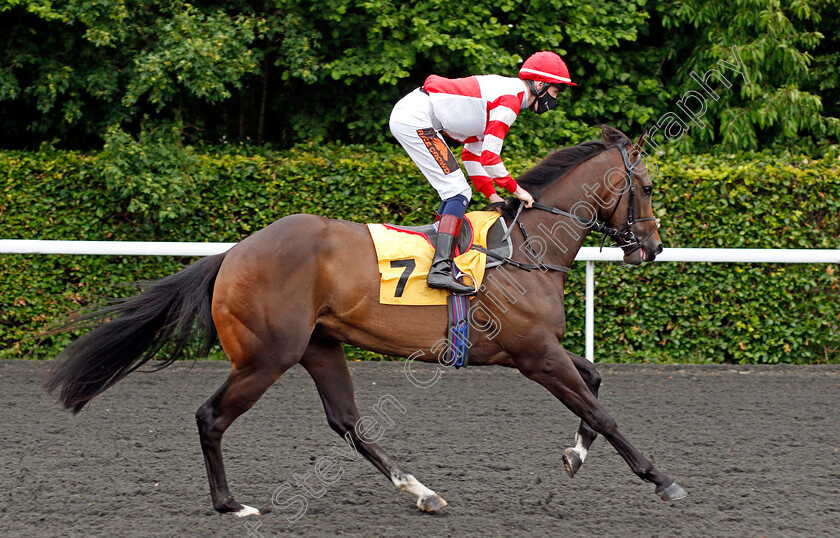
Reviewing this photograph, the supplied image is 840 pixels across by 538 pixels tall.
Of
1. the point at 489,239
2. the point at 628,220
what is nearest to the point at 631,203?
the point at 628,220

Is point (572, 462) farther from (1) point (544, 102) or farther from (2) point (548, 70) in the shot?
(2) point (548, 70)

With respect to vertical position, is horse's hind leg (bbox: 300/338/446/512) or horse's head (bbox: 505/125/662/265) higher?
horse's head (bbox: 505/125/662/265)

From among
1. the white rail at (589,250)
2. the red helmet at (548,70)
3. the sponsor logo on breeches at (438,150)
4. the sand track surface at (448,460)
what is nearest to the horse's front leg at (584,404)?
the sand track surface at (448,460)

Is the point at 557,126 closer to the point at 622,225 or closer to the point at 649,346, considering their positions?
the point at 649,346

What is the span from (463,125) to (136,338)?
194 centimetres

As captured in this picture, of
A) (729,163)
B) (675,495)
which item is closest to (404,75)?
(729,163)

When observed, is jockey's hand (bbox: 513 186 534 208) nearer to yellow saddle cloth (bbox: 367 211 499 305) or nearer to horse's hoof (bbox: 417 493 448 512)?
yellow saddle cloth (bbox: 367 211 499 305)

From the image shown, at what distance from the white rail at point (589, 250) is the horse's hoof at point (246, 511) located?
3108 millimetres

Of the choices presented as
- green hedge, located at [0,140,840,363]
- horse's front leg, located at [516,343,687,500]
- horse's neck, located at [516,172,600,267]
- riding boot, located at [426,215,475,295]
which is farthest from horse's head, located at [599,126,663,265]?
green hedge, located at [0,140,840,363]

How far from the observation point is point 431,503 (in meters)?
3.70

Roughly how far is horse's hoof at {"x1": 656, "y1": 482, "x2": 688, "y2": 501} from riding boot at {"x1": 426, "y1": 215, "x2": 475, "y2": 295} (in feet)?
4.10

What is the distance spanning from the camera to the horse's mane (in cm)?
416

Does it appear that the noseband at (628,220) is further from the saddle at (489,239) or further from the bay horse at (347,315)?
the saddle at (489,239)

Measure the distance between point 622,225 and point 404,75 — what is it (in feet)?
13.5
